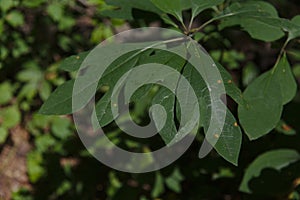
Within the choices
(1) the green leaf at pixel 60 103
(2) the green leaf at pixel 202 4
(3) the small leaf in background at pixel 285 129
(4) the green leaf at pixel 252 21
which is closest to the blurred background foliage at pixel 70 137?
(3) the small leaf in background at pixel 285 129

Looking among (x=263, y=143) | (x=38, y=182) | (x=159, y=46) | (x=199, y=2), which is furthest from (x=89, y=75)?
(x=38, y=182)

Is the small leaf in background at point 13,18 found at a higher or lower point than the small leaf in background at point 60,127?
higher

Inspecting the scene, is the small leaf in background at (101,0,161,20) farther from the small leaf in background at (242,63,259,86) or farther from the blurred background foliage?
the small leaf in background at (242,63,259,86)

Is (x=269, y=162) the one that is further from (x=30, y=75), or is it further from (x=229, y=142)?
(x=30, y=75)

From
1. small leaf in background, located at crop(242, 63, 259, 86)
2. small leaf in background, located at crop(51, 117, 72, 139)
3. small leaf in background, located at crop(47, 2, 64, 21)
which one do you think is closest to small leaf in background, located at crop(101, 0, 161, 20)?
small leaf in background, located at crop(242, 63, 259, 86)

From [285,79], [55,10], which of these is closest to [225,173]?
[285,79]

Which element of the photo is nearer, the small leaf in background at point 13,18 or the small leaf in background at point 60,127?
the small leaf in background at point 13,18

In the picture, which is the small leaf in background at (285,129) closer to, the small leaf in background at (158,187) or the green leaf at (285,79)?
the green leaf at (285,79)

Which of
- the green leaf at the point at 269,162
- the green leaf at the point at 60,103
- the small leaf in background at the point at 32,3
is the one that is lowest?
the green leaf at the point at 269,162
